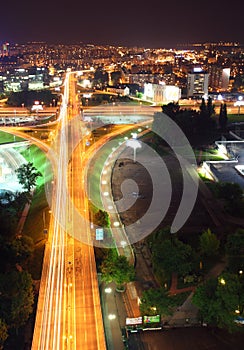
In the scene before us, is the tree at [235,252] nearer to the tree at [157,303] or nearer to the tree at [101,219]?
the tree at [157,303]

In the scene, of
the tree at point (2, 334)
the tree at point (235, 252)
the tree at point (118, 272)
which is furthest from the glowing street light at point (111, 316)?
the tree at point (235, 252)

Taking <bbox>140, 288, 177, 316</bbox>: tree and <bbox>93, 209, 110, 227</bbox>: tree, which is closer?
<bbox>140, 288, 177, 316</bbox>: tree

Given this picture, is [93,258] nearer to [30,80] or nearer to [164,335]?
[164,335]

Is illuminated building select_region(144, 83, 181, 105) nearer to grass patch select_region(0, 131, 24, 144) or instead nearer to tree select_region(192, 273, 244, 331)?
grass patch select_region(0, 131, 24, 144)

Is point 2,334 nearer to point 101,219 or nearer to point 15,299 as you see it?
point 15,299

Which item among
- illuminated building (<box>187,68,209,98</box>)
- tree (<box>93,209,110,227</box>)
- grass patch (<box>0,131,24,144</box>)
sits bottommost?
tree (<box>93,209,110,227</box>)

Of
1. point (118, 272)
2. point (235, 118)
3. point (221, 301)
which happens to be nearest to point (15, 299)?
point (118, 272)

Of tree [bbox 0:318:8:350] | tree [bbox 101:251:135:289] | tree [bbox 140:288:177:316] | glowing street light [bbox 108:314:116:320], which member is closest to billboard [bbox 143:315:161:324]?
tree [bbox 140:288:177:316]
